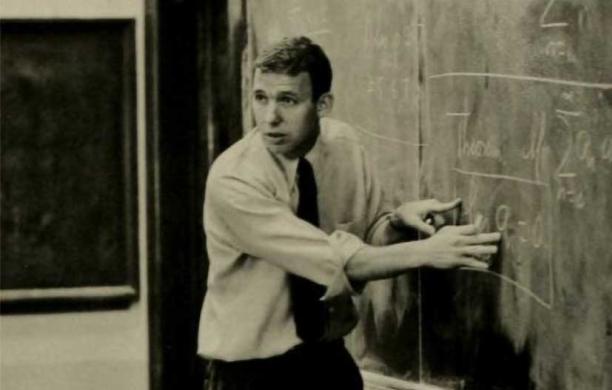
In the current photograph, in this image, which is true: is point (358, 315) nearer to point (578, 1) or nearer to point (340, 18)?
point (340, 18)

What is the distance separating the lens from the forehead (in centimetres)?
368

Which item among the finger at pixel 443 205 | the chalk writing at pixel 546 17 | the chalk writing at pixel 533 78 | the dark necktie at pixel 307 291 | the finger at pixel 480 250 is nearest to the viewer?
the chalk writing at pixel 533 78

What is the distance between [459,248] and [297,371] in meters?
0.55

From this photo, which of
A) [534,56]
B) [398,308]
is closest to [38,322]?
[398,308]

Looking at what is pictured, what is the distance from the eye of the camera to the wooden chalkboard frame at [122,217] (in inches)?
200

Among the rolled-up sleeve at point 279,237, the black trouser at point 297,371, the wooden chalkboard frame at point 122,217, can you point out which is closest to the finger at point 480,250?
the rolled-up sleeve at point 279,237

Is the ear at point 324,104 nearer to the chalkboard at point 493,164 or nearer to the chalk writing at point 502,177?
the chalkboard at point 493,164

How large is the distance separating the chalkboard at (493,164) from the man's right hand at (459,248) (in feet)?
0.11

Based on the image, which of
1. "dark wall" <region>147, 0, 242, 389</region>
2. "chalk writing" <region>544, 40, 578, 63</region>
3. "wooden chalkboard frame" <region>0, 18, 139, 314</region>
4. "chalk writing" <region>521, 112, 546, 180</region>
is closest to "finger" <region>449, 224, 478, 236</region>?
"chalk writing" <region>521, 112, 546, 180</region>

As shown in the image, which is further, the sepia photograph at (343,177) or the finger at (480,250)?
the finger at (480,250)

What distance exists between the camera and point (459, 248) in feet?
11.5

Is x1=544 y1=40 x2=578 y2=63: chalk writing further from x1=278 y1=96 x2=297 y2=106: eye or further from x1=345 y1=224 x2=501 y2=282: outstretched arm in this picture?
x1=278 y1=96 x2=297 y2=106: eye

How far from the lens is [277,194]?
12.3 feet

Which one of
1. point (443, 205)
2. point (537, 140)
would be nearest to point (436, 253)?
point (443, 205)
